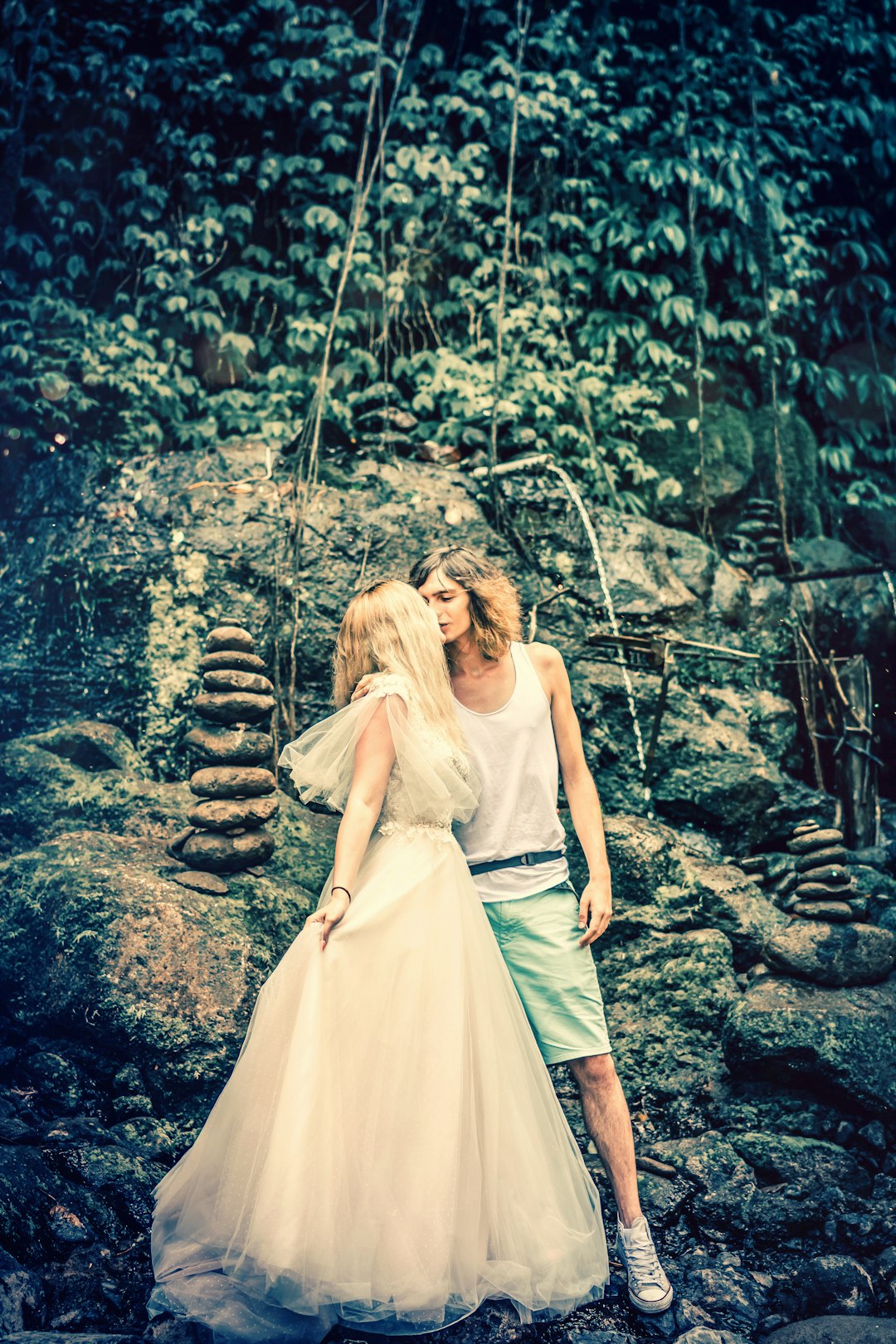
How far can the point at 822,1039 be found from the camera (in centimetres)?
335

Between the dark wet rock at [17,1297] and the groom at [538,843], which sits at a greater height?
the groom at [538,843]

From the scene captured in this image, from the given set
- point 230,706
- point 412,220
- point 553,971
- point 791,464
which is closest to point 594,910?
point 553,971

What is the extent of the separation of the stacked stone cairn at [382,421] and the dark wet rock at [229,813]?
2843 millimetres

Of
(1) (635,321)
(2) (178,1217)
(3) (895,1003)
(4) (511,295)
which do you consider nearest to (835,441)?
(1) (635,321)

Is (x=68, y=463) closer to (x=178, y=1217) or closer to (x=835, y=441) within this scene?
(x=178, y=1217)

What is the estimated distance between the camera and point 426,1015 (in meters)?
2.42

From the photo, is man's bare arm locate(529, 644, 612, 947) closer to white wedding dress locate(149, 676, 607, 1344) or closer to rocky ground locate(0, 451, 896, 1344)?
white wedding dress locate(149, 676, 607, 1344)

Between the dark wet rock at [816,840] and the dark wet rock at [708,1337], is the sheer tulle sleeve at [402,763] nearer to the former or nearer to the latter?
the dark wet rock at [708,1337]

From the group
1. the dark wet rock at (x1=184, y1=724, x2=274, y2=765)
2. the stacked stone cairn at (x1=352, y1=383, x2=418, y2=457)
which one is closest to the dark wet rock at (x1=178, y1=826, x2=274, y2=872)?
the dark wet rock at (x1=184, y1=724, x2=274, y2=765)

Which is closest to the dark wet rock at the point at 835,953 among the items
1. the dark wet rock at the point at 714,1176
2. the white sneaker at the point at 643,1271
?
the dark wet rock at the point at 714,1176

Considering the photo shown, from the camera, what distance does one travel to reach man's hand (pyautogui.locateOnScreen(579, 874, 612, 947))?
2.75 meters

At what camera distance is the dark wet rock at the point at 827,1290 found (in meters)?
2.60

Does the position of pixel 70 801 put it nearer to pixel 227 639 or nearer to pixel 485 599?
pixel 227 639

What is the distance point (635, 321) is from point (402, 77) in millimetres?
2708
